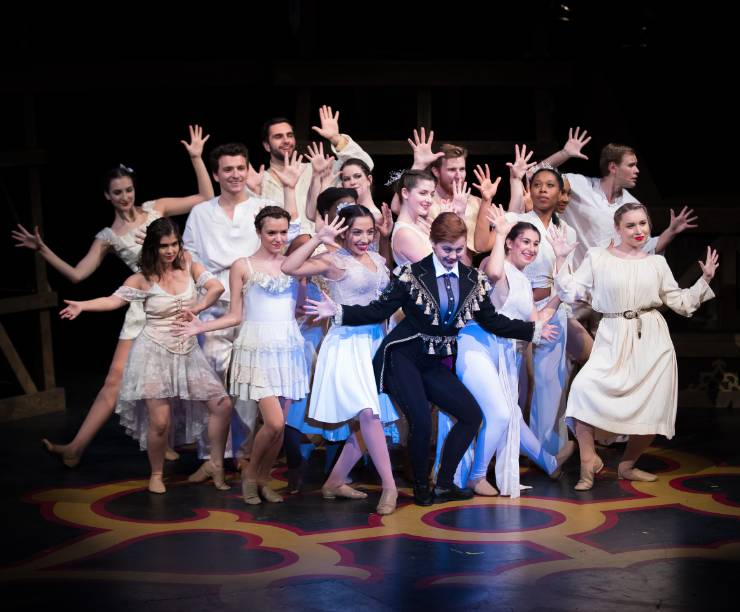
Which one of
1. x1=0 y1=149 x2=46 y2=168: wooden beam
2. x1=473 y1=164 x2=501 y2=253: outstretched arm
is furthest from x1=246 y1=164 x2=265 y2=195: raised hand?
x1=0 y1=149 x2=46 y2=168: wooden beam

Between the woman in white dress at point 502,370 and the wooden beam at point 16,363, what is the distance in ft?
10.8

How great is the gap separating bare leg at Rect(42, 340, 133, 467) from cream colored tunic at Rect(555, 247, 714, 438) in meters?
2.29

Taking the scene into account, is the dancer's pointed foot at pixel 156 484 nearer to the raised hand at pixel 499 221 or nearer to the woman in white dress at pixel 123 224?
the woman in white dress at pixel 123 224

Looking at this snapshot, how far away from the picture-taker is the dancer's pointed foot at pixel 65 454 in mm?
6707

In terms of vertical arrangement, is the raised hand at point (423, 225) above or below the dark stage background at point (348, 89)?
below

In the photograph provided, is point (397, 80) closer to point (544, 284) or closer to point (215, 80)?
point (215, 80)

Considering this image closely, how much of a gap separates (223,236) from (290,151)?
0.68 m

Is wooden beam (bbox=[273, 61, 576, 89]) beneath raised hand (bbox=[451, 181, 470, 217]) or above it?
above

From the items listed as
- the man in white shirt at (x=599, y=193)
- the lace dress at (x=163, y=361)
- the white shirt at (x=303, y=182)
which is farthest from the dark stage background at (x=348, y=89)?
the lace dress at (x=163, y=361)

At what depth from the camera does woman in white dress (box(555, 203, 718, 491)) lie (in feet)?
20.5

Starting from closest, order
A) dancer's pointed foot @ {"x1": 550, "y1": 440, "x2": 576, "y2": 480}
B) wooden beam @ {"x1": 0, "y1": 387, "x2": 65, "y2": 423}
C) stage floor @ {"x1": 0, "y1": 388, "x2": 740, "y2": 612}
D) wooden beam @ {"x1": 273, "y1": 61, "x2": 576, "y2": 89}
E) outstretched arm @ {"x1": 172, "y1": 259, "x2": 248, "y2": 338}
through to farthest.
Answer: stage floor @ {"x1": 0, "y1": 388, "x2": 740, "y2": 612} → outstretched arm @ {"x1": 172, "y1": 259, "x2": 248, "y2": 338} → dancer's pointed foot @ {"x1": 550, "y1": 440, "x2": 576, "y2": 480} → wooden beam @ {"x1": 0, "y1": 387, "x2": 65, "y2": 423} → wooden beam @ {"x1": 273, "y1": 61, "x2": 576, "y2": 89}

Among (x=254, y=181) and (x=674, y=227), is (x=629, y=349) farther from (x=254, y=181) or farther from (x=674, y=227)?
(x=254, y=181)

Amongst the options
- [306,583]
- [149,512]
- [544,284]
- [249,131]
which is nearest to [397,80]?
[249,131]

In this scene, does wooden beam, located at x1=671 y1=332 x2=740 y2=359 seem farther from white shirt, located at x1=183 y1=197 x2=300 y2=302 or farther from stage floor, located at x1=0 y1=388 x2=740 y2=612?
white shirt, located at x1=183 y1=197 x2=300 y2=302
